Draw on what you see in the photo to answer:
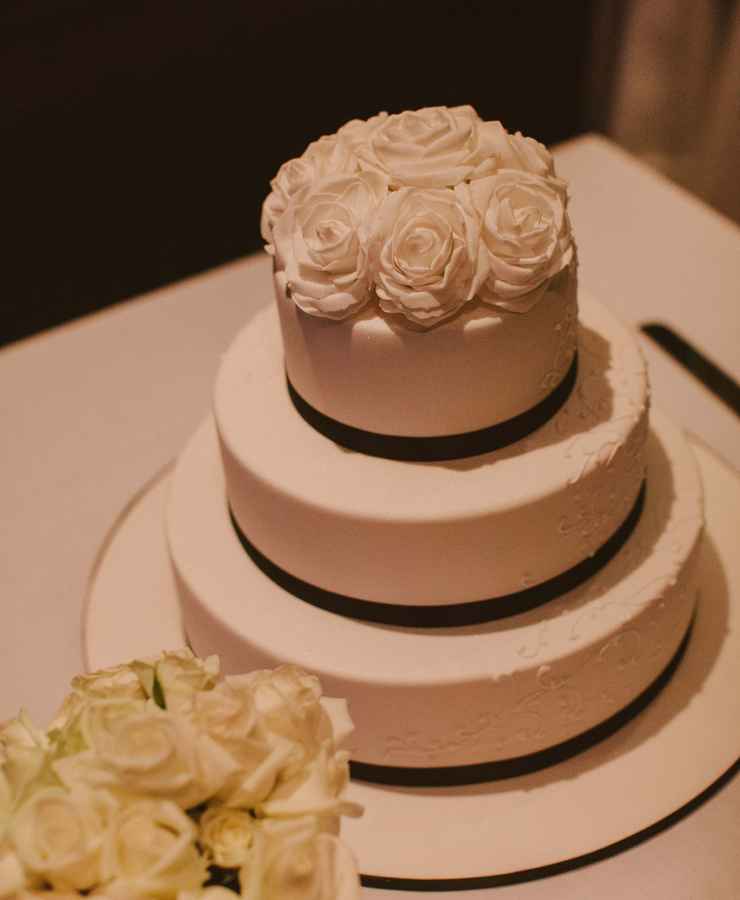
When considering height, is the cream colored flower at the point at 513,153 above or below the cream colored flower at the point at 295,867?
above

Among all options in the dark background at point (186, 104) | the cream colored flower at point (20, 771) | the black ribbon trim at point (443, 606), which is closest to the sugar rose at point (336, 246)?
the black ribbon trim at point (443, 606)

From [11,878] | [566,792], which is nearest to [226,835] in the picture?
[11,878]

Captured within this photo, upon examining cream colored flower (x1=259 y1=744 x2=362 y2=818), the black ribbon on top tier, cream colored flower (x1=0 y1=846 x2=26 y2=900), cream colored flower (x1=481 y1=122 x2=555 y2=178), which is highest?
cream colored flower (x1=481 y1=122 x2=555 y2=178)

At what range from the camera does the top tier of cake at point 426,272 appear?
4.17 ft

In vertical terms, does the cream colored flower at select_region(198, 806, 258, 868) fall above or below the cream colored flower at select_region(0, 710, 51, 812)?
below

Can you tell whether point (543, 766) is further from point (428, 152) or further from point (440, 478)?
point (428, 152)

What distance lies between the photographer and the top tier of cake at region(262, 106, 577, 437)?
4.17ft

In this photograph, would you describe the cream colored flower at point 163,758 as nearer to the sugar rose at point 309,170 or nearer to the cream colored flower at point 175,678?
the cream colored flower at point 175,678

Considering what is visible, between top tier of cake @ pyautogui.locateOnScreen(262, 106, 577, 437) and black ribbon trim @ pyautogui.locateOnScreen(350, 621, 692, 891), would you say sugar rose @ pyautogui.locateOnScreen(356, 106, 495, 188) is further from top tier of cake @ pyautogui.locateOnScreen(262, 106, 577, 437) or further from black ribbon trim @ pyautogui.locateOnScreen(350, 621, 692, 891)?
black ribbon trim @ pyautogui.locateOnScreen(350, 621, 692, 891)

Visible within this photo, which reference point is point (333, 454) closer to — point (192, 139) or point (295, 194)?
point (295, 194)

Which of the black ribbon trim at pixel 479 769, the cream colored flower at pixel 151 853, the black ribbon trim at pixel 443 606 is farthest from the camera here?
the black ribbon trim at pixel 479 769

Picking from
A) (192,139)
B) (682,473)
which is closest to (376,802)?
(682,473)

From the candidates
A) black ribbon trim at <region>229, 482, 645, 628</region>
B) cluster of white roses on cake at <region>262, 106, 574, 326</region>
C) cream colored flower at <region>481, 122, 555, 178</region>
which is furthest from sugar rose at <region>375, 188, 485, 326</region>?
black ribbon trim at <region>229, 482, 645, 628</region>

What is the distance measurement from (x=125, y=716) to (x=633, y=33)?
132 inches
